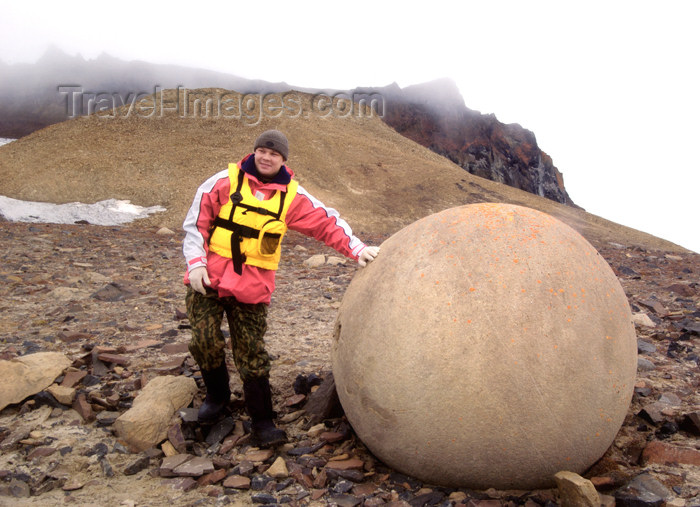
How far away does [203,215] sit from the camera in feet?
12.2

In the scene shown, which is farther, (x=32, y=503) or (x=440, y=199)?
(x=440, y=199)

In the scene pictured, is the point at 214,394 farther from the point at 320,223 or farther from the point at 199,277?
the point at 320,223

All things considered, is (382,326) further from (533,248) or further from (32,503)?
(32,503)

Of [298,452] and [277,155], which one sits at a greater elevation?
[277,155]

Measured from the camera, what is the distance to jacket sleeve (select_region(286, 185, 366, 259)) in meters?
3.95

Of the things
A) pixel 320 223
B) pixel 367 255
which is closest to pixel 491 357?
pixel 367 255

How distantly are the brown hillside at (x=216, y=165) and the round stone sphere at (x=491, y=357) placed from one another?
611 inches

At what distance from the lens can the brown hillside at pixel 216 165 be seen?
20312 millimetres

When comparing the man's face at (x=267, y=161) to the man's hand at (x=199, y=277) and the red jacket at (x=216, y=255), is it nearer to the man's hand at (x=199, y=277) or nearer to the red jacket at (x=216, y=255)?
the red jacket at (x=216, y=255)

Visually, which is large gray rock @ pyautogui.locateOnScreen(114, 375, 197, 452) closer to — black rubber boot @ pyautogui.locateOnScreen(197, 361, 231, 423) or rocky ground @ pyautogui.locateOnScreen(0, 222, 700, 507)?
rocky ground @ pyautogui.locateOnScreen(0, 222, 700, 507)

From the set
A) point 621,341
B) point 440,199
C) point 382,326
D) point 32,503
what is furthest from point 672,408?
point 440,199

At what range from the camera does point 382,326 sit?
320cm

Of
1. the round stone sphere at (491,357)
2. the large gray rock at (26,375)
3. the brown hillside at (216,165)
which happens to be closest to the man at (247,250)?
the round stone sphere at (491,357)

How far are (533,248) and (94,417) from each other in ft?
11.9
